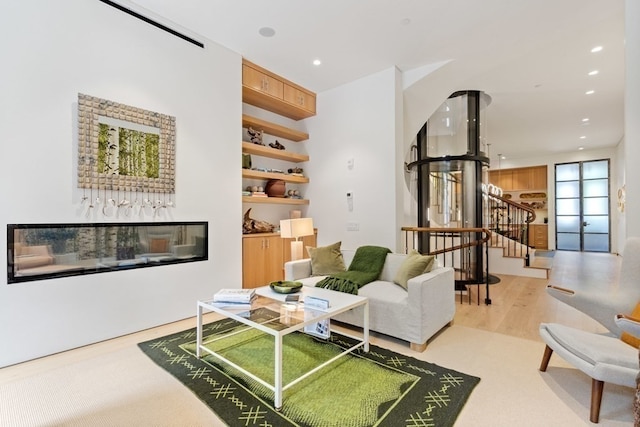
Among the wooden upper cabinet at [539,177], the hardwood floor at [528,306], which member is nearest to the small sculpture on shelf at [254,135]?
the hardwood floor at [528,306]

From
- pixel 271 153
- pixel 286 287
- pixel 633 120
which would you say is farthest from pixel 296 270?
pixel 633 120

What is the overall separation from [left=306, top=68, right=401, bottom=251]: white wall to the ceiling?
0.94ft

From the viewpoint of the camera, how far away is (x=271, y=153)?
475 centimetres

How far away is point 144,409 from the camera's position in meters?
1.91

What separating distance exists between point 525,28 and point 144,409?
503 centimetres

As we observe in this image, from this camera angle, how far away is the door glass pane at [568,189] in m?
10.0

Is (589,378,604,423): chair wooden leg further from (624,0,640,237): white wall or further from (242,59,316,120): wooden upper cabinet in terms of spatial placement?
(242,59,316,120): wooden upper cabinet

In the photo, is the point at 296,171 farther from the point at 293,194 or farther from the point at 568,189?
the point at 568,189

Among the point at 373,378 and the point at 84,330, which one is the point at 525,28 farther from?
the point at 84,330

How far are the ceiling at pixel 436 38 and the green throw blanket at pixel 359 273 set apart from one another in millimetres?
2616

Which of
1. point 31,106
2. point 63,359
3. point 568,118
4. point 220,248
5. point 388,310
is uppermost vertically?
point 568,118

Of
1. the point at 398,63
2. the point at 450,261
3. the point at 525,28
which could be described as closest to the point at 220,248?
the point at 398,63

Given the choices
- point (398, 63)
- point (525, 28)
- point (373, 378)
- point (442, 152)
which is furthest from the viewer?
point (442, 152)

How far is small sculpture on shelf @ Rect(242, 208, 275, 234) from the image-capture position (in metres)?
4.43
